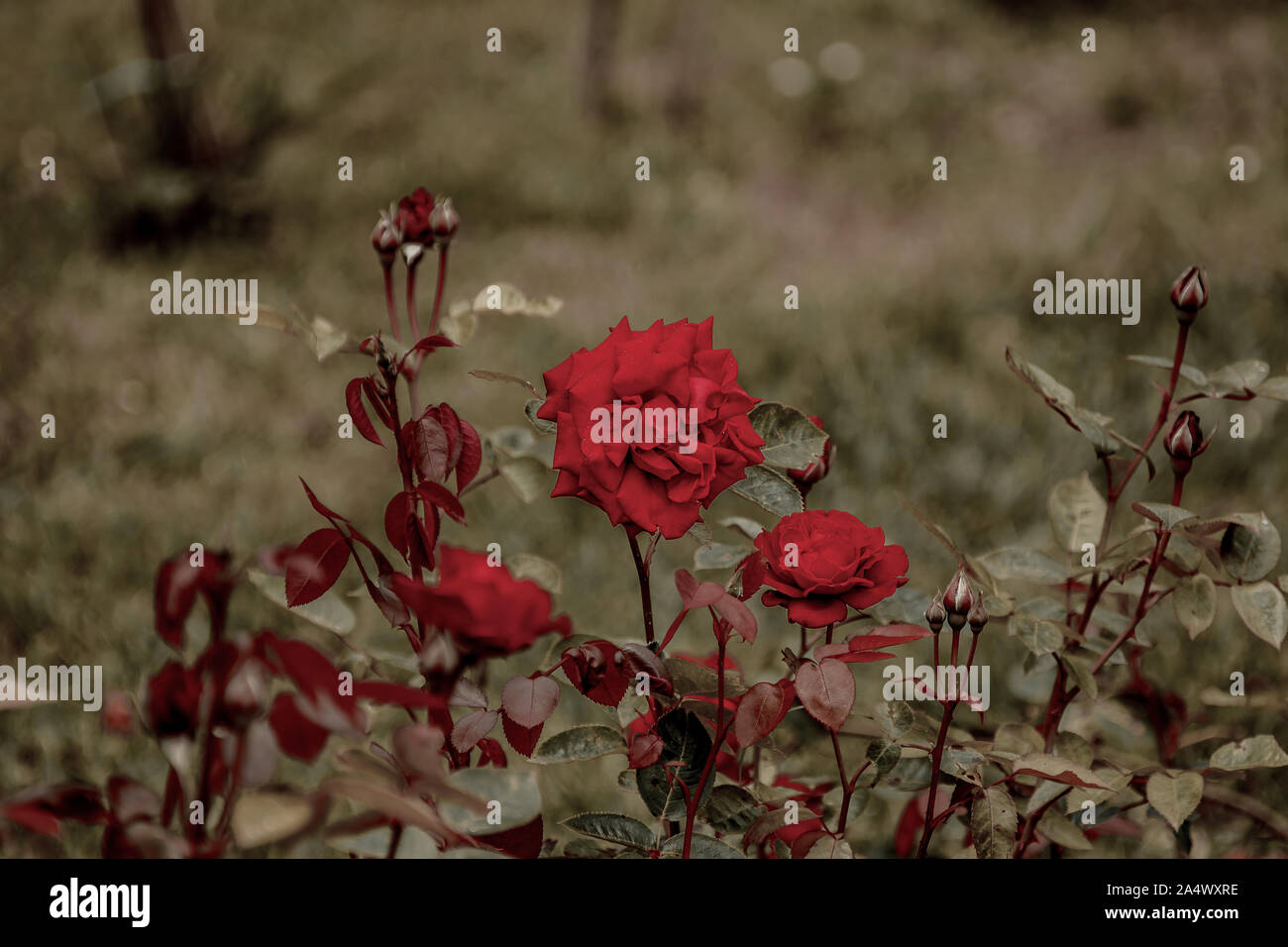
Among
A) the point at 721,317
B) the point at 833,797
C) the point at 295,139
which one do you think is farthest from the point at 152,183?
the point at 833,797

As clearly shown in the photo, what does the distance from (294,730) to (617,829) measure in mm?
298

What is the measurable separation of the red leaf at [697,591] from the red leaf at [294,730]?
0.22 metres

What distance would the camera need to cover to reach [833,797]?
0.84 m

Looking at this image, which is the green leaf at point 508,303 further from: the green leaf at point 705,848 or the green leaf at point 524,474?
the green leaf at point 705,848

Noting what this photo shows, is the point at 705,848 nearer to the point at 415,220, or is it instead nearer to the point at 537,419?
the point at 537,419

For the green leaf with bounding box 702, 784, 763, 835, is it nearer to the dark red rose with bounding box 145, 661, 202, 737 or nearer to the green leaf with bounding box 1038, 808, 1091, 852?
the green leaf with bounding box 1038, 808, 1091, 852

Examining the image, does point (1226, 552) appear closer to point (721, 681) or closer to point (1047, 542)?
A: point (721, 681)

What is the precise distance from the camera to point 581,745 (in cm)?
73

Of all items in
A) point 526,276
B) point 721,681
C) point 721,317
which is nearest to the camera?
point 721,681

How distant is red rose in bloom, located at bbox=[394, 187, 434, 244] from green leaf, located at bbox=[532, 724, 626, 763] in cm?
36

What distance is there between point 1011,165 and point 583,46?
1.52 meters
